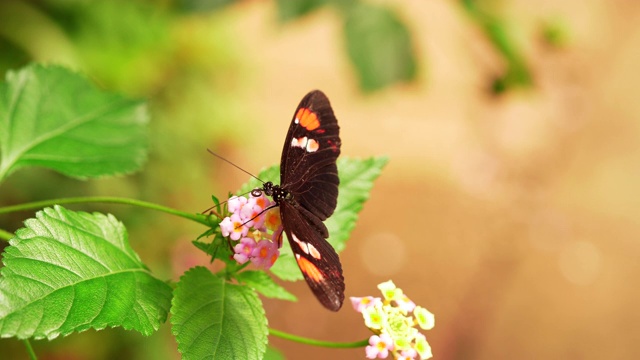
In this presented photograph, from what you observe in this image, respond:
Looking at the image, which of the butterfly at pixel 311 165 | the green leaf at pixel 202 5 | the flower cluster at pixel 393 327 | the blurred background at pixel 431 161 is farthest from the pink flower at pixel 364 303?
the blurred background at pixel 431 161

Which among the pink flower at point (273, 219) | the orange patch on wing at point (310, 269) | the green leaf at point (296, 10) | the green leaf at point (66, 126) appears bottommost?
the orange patch on wing at point (310, 269)

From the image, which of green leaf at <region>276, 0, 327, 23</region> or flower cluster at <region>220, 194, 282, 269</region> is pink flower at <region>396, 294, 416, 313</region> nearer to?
flower cluster at <region>220, 194, 282, 269</region>

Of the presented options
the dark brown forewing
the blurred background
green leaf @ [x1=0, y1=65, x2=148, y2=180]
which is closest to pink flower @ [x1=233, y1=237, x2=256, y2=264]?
the dark brown forewing

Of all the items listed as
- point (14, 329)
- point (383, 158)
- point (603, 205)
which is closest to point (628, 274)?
point (603, 205)

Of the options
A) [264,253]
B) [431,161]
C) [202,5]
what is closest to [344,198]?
[264,253]

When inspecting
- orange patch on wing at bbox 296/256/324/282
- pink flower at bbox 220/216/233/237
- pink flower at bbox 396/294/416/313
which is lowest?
orange patch on wing at bbox 296/256/324/282

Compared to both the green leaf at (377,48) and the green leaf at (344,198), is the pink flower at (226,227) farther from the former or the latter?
the green leaf at (377,48)
